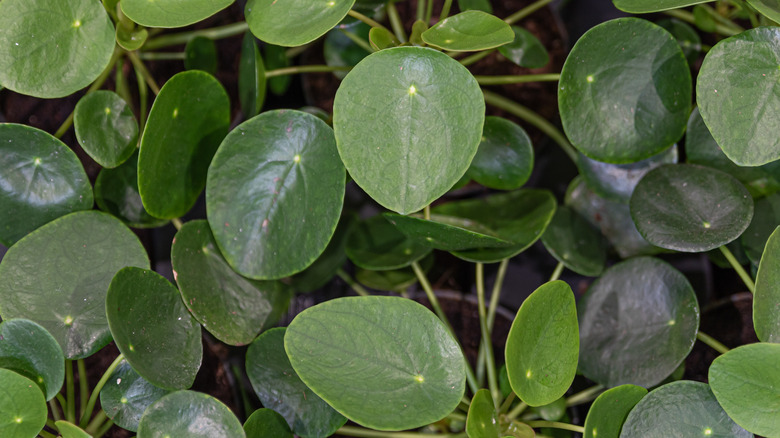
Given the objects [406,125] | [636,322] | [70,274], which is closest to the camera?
[406,125]

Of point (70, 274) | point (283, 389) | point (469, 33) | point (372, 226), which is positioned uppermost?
point (469, 33)

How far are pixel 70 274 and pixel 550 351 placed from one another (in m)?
0.72

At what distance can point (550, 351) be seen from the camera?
0.89 m

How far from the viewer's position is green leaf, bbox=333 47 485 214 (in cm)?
83

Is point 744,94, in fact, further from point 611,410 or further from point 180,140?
point 180,140

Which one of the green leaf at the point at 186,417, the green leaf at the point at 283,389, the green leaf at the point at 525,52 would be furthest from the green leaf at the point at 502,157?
the green leaf at the point at 186,417

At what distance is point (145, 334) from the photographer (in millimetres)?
925

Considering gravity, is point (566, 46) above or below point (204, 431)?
above

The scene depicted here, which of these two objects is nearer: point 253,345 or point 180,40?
point 253,345

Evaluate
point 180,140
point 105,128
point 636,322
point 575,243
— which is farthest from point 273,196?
point 636,322

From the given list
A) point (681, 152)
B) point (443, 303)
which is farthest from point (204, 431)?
point (681, 152)

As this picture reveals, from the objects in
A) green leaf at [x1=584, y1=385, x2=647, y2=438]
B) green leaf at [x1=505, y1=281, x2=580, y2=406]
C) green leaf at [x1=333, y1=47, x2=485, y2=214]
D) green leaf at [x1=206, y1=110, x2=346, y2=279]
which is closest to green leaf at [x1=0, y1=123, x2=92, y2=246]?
green leaf at [x1=206, y1=110, x2=346, y2=279]

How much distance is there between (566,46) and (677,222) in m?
0.52

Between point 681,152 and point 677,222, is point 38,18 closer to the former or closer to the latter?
point 677,222
